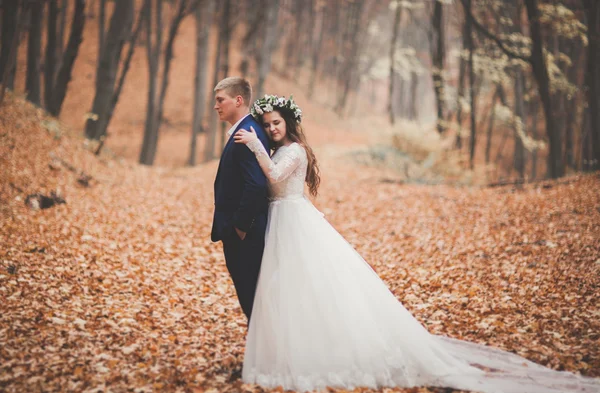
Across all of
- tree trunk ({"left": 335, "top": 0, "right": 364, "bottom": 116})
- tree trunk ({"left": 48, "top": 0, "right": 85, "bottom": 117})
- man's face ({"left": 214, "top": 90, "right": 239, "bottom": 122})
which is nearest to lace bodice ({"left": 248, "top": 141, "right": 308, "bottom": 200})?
man's face ({"left": 214, "top": 90, "right": 239, "bottom": 122})

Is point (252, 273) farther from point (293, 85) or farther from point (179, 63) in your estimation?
point (293, 85)

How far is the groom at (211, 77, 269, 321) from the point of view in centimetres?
373

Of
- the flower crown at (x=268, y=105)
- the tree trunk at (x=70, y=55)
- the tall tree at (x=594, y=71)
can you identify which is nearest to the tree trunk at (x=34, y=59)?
the tree trunk at (x=70, y=55)

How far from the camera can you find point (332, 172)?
54.1ft

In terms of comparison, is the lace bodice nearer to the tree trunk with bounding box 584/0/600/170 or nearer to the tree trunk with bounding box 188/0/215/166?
the tree trunk with bounding box 584/0/600/170

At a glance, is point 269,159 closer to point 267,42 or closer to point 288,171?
point 288,171

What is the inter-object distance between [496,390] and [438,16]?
1667 centimetres

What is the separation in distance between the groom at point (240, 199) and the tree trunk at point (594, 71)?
10.4m

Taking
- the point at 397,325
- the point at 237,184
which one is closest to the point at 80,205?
the point at 237,184

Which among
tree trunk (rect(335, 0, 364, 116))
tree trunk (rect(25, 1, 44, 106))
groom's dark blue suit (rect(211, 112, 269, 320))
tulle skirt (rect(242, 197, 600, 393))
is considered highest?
tree trunk (rect(335, 0, 364, 116))

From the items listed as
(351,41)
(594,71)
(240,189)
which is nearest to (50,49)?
(240,189)

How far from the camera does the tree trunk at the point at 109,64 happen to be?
13586 mm

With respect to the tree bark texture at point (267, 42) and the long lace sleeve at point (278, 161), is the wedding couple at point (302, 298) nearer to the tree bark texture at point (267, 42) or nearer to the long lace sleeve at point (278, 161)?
the long lace sleeve at point (278, 161)

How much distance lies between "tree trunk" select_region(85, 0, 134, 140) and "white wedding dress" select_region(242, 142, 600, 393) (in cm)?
1124
